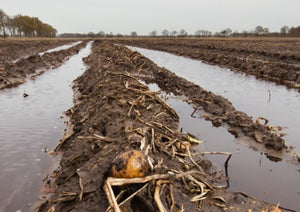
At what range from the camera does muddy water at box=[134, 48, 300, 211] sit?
347cm

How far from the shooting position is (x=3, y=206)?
10.1ft

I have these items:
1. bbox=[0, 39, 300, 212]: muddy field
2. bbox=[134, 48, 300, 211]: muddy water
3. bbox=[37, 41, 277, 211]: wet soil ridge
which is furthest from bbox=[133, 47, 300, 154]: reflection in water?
bbox=[37, 41, 277, 211]: wet soil ridge

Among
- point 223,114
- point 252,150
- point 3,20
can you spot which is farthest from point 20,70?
point 3,20

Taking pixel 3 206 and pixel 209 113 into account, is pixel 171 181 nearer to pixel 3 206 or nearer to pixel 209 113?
pixel 3 206

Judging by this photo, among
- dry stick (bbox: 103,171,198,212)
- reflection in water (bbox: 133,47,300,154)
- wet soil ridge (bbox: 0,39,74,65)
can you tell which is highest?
dry stick (bbox: 103,171,198,212)

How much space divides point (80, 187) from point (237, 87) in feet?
29.5

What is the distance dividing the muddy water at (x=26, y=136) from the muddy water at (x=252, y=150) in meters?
2.94

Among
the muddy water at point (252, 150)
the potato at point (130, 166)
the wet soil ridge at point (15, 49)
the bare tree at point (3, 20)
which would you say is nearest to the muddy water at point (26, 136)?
the potato at point (130, 166)

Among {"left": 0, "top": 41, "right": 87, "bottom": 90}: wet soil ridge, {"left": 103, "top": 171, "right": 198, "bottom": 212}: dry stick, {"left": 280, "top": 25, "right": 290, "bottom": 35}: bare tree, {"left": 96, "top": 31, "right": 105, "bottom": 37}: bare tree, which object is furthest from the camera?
{"left": 96, "top": 31, "right": 105, "bottom": 37}: bare tree

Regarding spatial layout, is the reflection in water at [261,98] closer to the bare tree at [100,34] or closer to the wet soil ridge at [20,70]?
the wet soil ridge at [20,70]

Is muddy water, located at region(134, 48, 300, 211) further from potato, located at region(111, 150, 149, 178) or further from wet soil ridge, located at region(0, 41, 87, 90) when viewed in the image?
wet soil ridge, located at region(0, 41, 87, 90)

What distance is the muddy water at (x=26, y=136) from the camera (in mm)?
3416

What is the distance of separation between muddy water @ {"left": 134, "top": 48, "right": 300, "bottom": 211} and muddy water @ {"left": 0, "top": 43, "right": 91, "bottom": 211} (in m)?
2.94

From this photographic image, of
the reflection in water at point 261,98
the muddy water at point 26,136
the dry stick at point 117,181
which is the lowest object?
the reflection in water at point 261,98
